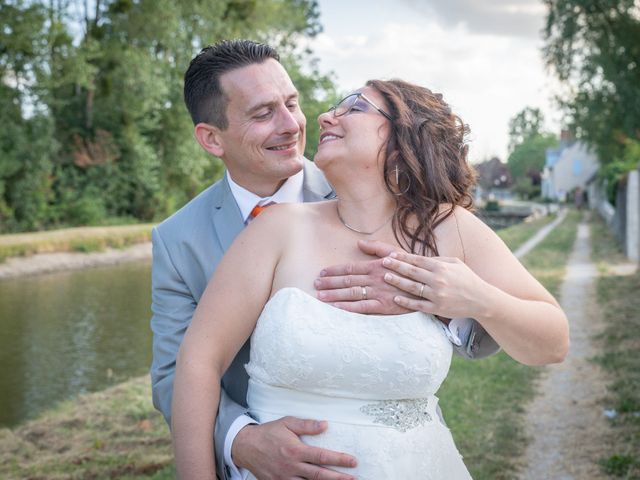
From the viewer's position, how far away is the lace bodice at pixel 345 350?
2252 millimetres

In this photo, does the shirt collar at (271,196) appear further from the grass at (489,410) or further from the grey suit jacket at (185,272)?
the grass at (489,410)

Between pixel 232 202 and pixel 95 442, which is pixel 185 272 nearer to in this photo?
pixel 232 202

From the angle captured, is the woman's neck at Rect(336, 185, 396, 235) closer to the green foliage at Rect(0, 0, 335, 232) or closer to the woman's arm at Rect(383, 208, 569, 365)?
the woman's arm at Rect(383, 208, 569, 365)

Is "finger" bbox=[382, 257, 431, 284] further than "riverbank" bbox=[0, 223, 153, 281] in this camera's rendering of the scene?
No

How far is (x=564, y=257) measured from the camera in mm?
20672

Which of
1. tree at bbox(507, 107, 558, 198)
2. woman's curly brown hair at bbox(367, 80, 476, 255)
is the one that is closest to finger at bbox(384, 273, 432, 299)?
woman's curly brown hair at bbox(367, 80, 476, 255)

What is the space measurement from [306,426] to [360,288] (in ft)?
1.50

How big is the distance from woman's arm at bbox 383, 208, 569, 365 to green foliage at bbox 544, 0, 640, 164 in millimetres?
15453

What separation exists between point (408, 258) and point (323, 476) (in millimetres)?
722

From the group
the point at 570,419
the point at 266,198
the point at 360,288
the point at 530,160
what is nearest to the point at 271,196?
the point at 266,198

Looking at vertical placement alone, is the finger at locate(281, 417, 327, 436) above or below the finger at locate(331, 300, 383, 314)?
below

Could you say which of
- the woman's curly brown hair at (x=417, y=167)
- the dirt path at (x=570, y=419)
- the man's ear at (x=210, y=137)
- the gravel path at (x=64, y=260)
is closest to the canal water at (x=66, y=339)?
the gravel path at (x=64, y=260)

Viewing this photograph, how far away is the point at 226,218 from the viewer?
309 cm

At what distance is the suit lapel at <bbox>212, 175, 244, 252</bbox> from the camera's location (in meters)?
3.04
